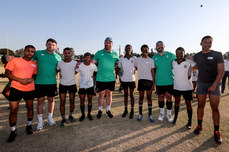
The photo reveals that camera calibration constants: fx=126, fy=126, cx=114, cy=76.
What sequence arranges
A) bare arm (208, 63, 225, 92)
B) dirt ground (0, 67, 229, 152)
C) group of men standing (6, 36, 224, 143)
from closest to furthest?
dirt ground (0, 67, 229, 152) < bare arm (208, 63, 225, 92) < group of men standing (6, 36, 224, 143)

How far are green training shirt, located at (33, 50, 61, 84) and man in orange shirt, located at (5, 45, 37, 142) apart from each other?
266 millimetres

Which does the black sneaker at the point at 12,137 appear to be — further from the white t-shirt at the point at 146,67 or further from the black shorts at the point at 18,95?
the white t-shirt at the point at 146,67

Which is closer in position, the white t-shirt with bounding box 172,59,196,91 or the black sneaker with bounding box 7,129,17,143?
the black sneaker with bounding box 7,129,17,143

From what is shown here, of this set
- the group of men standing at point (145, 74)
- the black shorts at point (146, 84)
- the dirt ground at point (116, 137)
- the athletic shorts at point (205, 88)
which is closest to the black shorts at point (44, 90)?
the group of men standing at point (145, 74)

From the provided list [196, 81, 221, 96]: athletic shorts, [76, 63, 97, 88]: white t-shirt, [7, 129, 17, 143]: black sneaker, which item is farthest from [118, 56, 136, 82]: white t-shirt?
[7, 129, 17, 143]: black sneaker

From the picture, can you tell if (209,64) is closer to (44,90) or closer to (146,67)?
(146,67)

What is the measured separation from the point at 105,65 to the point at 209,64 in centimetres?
297

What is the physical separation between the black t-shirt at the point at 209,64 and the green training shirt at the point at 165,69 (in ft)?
2.80

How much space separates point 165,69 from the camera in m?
4.05

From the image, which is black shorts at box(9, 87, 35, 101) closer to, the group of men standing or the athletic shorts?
the group of men standing

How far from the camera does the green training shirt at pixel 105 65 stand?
441cm

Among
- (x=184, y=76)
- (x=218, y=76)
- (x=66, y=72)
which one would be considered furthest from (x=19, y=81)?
(x=218, y=76)

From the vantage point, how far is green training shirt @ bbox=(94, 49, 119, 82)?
4414 millimetres

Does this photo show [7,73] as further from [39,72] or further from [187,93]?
[187,93]
